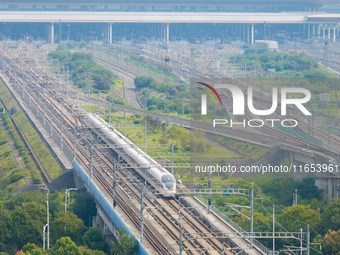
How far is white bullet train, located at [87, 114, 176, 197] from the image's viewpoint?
42.8 meters

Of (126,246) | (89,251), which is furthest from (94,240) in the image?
(126,246)

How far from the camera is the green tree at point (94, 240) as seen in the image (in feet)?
127

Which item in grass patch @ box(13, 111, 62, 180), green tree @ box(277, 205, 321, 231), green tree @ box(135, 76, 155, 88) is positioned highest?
green tree @ box(135, 76, 155, 88)

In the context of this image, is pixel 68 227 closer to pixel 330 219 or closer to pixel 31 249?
pixel 31 249

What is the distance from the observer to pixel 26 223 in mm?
40875

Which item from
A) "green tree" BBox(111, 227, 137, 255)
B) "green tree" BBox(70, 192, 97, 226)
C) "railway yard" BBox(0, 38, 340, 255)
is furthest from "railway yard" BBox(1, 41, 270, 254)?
"green tree" BBox(70, 192, 97, 226)

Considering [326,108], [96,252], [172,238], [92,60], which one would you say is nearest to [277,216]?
[172,238]

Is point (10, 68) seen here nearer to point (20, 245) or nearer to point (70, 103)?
point (70, 103)

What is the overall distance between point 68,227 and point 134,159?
9.83 m

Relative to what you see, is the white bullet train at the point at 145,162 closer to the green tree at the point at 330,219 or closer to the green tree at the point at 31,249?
the green tree at the point at 31,249

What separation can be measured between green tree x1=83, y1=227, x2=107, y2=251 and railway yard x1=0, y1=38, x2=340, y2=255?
63.1 inches

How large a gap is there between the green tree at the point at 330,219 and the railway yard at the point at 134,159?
485 centimetres
